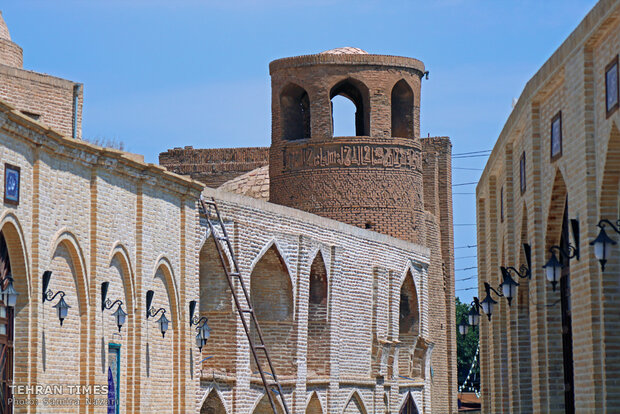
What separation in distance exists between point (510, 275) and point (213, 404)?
395 inches

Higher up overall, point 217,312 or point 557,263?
point 217,312

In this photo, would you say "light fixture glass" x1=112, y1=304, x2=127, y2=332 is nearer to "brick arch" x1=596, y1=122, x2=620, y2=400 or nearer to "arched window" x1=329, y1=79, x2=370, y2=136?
"brick arch" x1=596, y1=122, x2=620, y2=400

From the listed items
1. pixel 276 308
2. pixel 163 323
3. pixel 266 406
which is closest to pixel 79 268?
pixel 163 323

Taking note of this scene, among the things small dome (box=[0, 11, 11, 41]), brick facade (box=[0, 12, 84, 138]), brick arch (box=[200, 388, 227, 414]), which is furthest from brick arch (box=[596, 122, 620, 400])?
small dome (box=[0, 11, 11, 41])

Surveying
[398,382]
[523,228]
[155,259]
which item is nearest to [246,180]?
[398,382]

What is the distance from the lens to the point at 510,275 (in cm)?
1764

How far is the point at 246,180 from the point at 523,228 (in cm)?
2180

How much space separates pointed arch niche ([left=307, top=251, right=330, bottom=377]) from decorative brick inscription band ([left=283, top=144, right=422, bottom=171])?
6096mm

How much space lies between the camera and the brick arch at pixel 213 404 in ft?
84.8

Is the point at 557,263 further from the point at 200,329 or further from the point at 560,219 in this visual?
the point at 200,329

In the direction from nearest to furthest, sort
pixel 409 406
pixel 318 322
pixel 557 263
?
1. pixel 557 263
2. pixel 318 322
3. pixel 409 406

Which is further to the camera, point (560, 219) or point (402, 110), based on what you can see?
point (402, 110)

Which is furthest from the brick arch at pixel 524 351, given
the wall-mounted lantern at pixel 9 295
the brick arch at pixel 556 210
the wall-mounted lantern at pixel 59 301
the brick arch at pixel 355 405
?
the brick arch at pixel 355 405

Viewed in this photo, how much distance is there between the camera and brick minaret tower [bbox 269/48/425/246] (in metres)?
36.4
